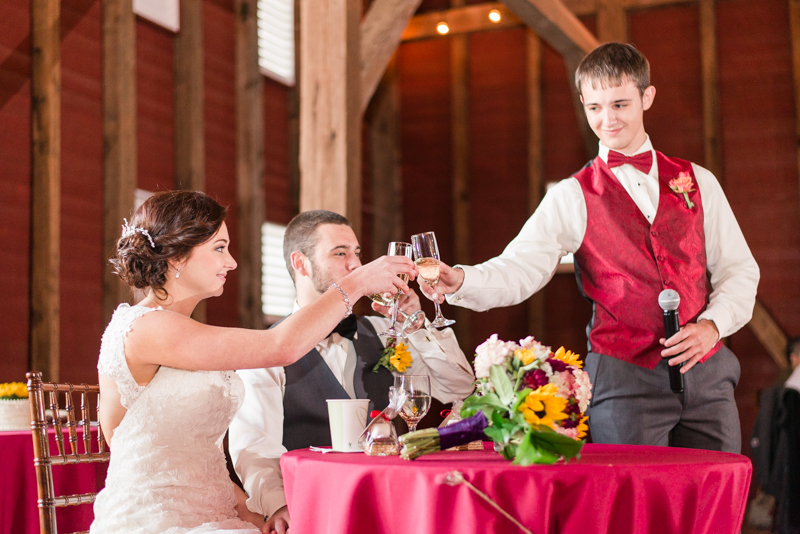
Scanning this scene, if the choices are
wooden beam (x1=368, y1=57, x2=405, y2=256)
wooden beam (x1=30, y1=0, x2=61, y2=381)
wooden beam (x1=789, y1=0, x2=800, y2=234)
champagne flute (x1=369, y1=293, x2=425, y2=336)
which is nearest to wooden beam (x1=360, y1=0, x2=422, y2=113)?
wooden beam (x1=30, y1=0, x2=61, y2=381)

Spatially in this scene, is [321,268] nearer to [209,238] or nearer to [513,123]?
[209,238]

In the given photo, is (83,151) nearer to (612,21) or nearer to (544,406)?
(544,406)

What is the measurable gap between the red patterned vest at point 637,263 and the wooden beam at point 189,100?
3816 mm

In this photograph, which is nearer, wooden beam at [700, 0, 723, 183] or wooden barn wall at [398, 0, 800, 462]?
wooden barn wall at [398, 0, 800, 462]

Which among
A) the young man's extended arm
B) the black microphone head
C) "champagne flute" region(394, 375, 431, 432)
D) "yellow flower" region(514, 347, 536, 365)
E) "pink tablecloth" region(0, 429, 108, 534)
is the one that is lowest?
"pink tablecloth" region(0, 429, 108, 534)

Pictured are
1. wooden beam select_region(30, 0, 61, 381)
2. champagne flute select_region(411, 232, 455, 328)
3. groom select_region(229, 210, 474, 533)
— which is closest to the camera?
champagne flute select_region(411, 232, 455, 328)

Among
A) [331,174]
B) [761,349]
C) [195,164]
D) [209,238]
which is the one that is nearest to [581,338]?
[761,349]

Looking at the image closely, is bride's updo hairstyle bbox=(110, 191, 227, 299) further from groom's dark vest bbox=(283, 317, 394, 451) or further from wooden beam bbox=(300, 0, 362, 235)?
wooden beam bbox=(300, 0, 362, 235)

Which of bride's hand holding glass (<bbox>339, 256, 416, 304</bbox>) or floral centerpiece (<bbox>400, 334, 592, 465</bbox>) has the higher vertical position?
bride's hand holding glass (<bbox>339, 256, 416, 304</bbox>)

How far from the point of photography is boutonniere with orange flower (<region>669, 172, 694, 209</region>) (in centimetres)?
227

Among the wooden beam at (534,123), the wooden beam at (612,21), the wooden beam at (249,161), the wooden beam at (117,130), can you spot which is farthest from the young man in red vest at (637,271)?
the wooden beam at (612,21)

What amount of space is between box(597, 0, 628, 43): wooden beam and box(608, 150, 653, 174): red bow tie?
193 inches

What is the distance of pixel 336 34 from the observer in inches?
134

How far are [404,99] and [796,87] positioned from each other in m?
3.54
